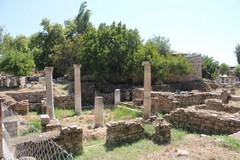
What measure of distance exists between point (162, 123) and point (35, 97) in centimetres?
1668

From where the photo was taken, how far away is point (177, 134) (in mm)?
10820

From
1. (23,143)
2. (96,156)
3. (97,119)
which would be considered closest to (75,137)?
(96,156)

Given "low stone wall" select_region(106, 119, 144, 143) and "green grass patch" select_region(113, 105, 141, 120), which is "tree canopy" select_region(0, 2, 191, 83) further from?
"low stone wall" select_region(106, 119, 144, 143)

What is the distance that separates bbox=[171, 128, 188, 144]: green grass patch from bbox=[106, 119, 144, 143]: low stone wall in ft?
4.71

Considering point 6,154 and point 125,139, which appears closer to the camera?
point 6,154

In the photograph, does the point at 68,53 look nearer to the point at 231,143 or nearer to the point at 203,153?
the point at 231,143

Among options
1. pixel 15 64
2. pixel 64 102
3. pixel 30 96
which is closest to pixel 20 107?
pixel 30 96

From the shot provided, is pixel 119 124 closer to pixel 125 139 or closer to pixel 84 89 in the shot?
pixel 125 139

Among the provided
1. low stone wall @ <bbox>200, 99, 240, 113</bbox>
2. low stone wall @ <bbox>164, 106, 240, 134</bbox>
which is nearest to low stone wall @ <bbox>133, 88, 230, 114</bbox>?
low stone wall @ <bbox>200, 99, 240, 113</bbox>

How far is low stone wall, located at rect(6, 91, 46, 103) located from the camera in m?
22.8

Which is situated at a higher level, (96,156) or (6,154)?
(6,154)

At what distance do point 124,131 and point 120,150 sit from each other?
1.39m

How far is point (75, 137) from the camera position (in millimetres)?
9375

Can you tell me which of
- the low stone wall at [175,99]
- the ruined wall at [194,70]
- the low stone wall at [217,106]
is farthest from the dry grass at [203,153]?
the ruined wall at [194,70]
